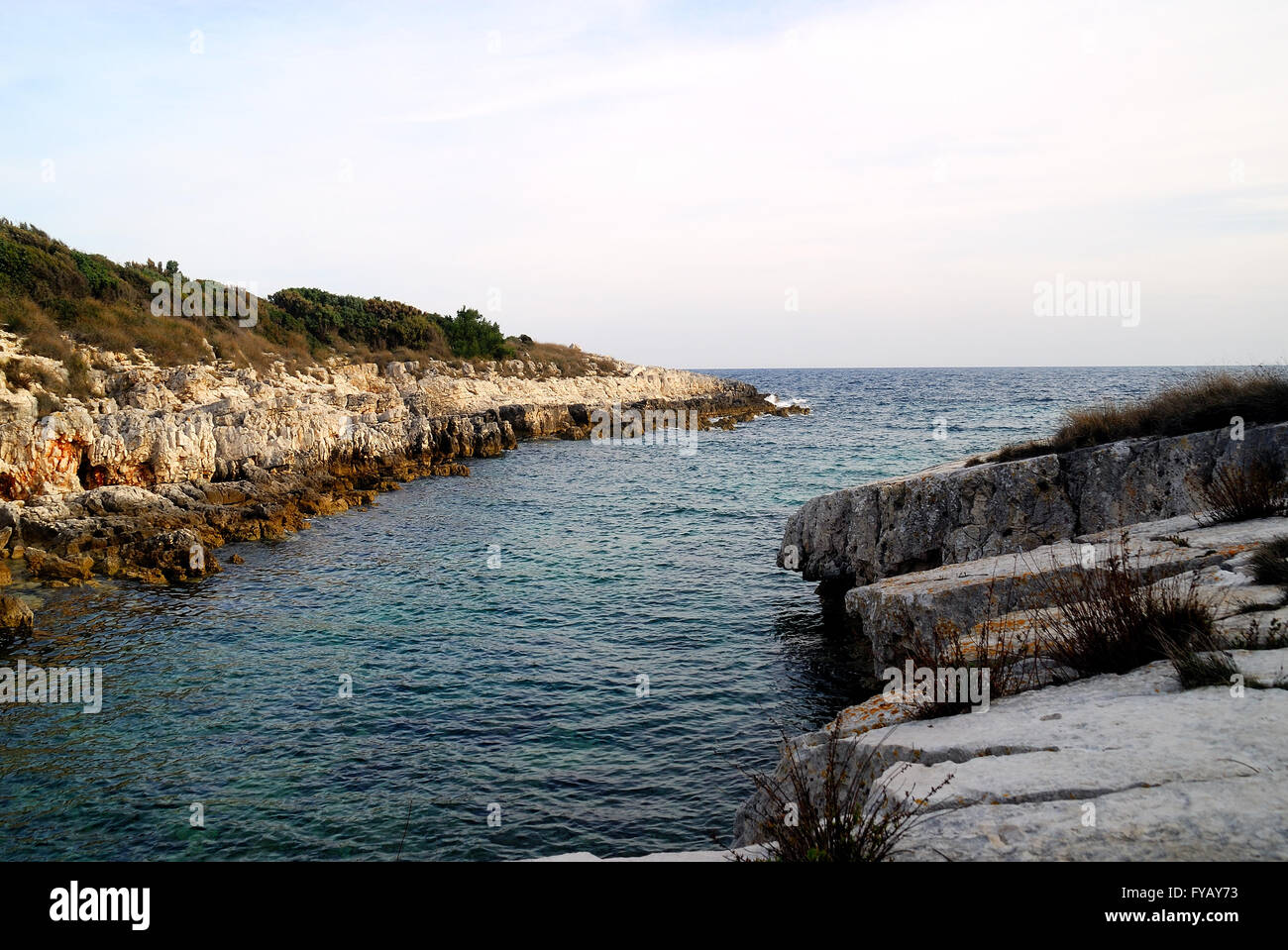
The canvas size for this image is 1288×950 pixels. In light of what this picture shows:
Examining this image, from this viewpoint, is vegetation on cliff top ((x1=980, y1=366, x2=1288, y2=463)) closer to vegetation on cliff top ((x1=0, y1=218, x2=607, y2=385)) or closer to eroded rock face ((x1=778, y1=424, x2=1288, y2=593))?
eroded rock face ((x1=778, y1=424, x2=1288, y2=593))

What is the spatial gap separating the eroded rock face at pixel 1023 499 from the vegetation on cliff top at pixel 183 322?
34.7 metres

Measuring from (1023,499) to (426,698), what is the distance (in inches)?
430

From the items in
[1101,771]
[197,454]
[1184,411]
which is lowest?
[1101,771]

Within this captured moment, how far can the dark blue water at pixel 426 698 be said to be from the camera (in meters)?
9.66

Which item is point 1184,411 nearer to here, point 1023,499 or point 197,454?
point 1023,499

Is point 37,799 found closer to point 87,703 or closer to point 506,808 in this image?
point 87,703

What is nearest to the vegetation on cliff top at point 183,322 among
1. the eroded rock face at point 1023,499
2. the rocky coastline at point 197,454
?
the rocky coastline at point 197,454

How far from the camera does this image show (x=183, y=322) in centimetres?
4672

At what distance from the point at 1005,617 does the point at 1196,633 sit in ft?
7.02

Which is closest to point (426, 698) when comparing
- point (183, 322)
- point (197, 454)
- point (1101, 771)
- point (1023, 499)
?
point (1023, 499)

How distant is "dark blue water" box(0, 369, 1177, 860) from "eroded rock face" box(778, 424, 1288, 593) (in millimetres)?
2243

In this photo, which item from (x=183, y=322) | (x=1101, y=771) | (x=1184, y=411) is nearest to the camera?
(x=1101, y=771)
